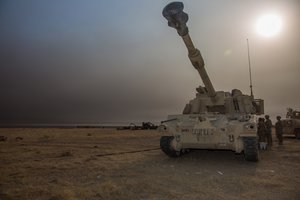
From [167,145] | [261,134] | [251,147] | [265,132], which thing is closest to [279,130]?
[265,132]

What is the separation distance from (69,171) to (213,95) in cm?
658

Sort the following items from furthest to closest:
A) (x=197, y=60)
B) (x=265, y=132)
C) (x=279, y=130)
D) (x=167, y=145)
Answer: (x=279, y=130) < (x=265, y=132) < (x=197, y=60) < (x=167, y=145)

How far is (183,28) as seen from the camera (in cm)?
885

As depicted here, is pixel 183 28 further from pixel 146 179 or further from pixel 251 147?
pixel 146 179

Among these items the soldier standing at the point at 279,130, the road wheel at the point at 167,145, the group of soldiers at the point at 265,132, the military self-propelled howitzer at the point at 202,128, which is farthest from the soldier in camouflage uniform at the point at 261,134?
the road wheel at the point at 167,145

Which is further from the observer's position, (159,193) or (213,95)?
(213,95)

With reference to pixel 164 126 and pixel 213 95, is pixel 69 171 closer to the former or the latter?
pixel 164 126

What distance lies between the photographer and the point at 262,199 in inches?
201

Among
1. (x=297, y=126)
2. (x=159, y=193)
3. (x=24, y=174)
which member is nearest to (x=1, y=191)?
(x=24, y=174)

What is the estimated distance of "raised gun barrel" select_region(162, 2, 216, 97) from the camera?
8.07 metres

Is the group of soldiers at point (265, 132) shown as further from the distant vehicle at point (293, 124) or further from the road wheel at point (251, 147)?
the road wheel at point (251, 147)

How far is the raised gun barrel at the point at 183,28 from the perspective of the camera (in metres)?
8.07

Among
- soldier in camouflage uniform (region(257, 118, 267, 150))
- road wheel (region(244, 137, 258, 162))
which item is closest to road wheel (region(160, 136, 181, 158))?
road wheel (region(244, 137, 258, 162))

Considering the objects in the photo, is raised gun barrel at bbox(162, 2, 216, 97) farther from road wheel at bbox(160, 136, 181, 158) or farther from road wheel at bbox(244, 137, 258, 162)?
road wheel at bbox(244, 137, 258, 162)
